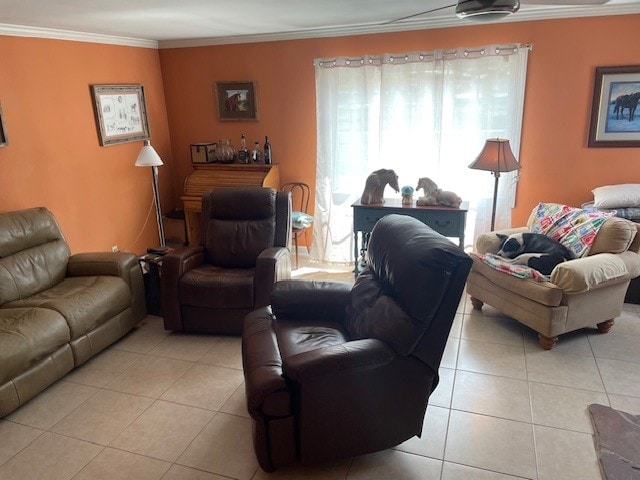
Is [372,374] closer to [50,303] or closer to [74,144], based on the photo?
[50,303]

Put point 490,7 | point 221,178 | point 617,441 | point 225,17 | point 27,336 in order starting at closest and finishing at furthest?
point 490,7
point 617,441
point 27,336
point 225,17
point 221,178

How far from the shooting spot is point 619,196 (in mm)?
3617

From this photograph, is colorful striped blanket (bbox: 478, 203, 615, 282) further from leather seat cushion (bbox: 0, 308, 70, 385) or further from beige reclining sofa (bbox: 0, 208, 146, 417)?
leather seat cushion (bbox: 0, 308, 70, 385)

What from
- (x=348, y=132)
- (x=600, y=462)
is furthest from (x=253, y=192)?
(x=600, y=462)

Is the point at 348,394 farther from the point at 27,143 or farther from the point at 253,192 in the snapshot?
the point at 27,143

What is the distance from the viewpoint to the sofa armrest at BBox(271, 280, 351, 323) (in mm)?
2602

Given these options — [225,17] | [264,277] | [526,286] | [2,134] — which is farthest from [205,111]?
[526,286]

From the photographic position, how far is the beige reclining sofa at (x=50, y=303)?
8.28ft

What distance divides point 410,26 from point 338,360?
3.32 m

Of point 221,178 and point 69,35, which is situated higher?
point 69,35

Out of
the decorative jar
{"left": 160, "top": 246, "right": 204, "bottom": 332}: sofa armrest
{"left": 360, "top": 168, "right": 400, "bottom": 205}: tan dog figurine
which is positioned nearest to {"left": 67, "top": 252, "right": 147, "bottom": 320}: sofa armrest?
{"left": 160, "top": 246, "right": 204, "bottom": 332}: sofa armrest

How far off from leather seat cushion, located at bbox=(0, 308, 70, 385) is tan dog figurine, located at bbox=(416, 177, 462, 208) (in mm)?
2730

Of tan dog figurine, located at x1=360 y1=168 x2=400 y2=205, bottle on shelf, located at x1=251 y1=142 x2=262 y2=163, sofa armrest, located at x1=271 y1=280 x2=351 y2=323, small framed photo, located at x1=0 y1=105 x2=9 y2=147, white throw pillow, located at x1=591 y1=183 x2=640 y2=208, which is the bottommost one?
sofa armrest, located at x1=271 y1=280 x2=351 y2=323

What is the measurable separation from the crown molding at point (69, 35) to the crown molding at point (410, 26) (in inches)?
12.9
